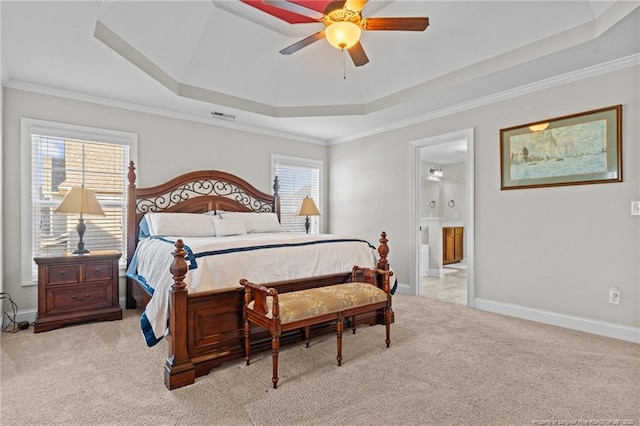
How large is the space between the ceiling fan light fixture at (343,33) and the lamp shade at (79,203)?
9.52 feet

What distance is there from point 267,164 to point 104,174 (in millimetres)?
2299

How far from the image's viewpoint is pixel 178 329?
222 cm

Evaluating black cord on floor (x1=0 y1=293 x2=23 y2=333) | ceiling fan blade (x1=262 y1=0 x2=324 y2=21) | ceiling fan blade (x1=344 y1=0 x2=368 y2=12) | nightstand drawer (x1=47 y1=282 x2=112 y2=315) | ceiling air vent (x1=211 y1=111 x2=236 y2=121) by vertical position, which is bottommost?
black cord on floor (x1=0 y1=293 x2=23 y2=333)

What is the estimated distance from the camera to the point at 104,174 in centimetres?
410

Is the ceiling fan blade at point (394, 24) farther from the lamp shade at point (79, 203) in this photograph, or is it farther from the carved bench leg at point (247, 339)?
the lamp shade at point (79, 203)

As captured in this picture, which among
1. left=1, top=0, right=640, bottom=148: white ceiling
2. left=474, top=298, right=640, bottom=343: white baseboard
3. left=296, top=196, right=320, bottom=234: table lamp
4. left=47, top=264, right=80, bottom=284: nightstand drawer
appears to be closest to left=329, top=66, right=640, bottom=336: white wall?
left=474, top=298, right=640, bottom=343: white baseboard

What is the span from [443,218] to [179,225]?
19.6 ft

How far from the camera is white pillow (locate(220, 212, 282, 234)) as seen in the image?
14.9ft

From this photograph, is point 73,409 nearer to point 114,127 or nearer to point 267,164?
point 114,127

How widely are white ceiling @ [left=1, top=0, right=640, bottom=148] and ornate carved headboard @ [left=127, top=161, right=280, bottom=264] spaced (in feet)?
2.93

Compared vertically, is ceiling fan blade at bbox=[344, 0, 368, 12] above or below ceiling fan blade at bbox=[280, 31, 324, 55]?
above

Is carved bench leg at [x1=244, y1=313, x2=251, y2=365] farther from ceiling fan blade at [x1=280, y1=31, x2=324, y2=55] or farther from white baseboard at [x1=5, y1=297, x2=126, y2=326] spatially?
white baseboard at [x1=5, y1=297, x2=126, y2=326]

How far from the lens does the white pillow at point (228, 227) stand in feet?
13.6

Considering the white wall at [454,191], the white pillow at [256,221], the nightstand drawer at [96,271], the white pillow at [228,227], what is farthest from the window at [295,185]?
the white wall at [454,191]
